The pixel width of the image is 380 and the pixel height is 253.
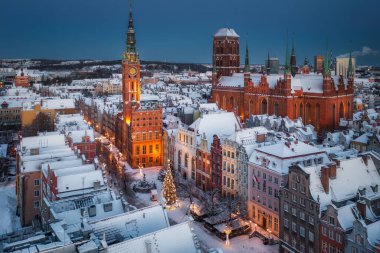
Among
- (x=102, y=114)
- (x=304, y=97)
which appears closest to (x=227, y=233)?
(x=304, y=97)

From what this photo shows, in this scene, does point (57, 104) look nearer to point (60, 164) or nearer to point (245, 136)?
point (60, 164)

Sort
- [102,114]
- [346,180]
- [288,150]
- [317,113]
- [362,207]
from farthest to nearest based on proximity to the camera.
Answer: [102,114] < [317,113] < [288,150] < [346,180] < [362,207]

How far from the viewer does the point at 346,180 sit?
2146 inches

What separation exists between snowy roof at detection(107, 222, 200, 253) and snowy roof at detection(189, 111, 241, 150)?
47438 millimetres

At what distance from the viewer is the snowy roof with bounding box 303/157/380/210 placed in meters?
51.9

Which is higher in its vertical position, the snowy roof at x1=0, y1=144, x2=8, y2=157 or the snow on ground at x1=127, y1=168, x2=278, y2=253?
the snowy roof at x1=0, y1=144, x2=8, y2=157

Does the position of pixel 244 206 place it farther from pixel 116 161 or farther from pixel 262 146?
pixel 116 161

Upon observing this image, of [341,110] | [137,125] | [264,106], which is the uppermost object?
[264,106]

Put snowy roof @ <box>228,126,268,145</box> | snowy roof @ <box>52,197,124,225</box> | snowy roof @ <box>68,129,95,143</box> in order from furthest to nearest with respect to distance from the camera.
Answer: snowy roof @ <box>68,129,95,143</box>, snowy roof @ <box>228,126,268,145</box>, snowy roof @ <box>52,197,124,225</box>

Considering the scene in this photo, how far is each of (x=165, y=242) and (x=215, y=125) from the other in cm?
5439

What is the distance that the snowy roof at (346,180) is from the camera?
51.9 m

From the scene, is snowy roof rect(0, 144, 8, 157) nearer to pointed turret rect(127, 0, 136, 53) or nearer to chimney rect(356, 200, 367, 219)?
pointed turret rect(127, 0, 136, 53)

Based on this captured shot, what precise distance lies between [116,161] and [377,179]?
6935 centimetres

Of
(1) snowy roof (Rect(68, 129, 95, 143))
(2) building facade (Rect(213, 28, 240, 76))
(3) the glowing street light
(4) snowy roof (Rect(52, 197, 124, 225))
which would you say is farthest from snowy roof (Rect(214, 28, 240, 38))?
(4) snowy roof (Rect(52, 197, 124, 225))
